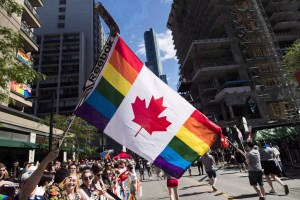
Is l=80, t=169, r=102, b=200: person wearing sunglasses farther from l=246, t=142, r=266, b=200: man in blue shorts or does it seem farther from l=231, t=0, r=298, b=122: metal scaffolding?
l=231, t=0, r=298, b=122: metal scaffolding

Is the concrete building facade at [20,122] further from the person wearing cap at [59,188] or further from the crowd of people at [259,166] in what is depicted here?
the crowd of people at [259,166]

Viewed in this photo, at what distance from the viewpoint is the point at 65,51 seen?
224ft

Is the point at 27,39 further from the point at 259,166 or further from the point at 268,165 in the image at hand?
the point at 259,166

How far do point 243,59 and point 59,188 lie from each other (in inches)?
1919

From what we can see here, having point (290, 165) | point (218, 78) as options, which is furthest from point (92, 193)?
point (218, 78)

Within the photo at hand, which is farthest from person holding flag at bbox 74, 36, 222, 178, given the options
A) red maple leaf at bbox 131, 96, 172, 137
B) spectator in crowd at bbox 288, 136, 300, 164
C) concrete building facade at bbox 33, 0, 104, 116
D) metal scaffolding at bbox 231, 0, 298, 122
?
concrete building facade at bbox 33, 0, 104, 116

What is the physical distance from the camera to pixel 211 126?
4.47m

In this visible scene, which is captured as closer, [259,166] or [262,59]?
[259,166]

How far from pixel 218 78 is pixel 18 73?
155ft

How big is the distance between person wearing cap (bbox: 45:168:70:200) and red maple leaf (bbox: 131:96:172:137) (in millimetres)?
1576

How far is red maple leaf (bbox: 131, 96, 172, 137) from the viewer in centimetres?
430

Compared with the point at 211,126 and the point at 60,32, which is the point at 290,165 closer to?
the point at 211,126

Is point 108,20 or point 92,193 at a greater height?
point 108,20

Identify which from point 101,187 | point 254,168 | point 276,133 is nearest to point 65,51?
point 276,133
